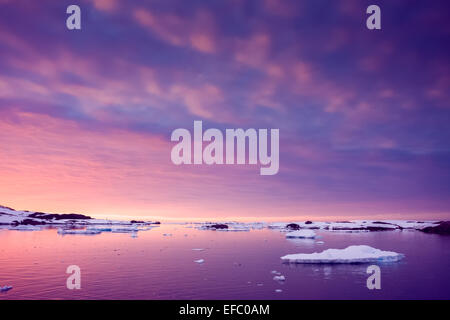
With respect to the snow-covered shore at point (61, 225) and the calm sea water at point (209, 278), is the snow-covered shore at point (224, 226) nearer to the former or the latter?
the snow-covered shore at point (61, 225)

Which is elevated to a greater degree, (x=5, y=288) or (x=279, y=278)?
(x=5, y=288)

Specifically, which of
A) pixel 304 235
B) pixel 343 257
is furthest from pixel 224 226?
pixel 343 257

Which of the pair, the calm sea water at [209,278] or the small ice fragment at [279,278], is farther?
the small ice fragment at [279,278]

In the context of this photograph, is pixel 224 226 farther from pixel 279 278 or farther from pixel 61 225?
pixel 279 278

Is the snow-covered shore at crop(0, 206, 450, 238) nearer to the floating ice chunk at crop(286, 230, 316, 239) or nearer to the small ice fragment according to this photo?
the floating ice chunk at crop(286, 230, 316, 239)

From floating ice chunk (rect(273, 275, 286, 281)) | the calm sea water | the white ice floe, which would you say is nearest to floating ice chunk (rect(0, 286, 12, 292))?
the calm sea water

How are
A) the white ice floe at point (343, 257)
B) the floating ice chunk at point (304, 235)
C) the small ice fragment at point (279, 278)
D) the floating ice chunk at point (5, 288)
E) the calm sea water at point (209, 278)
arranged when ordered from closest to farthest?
the calm sea water at point (209, 278) < the floating ice chunk at point (5, 288) < the small ice fragment at point (279, 278) < the white ice floe at point (343, 257) < the floating ice chunk at point (304, 235)

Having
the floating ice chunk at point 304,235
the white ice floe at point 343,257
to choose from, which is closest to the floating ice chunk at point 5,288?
the white ice floe at point 343,257

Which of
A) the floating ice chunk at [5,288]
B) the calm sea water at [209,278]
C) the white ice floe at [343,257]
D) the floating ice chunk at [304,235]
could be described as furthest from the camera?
the floating ice chunk at [304,235]

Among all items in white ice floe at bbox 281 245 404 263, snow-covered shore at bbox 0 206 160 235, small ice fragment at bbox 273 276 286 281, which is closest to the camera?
small ice fragment at bbox 273 276 286 281
